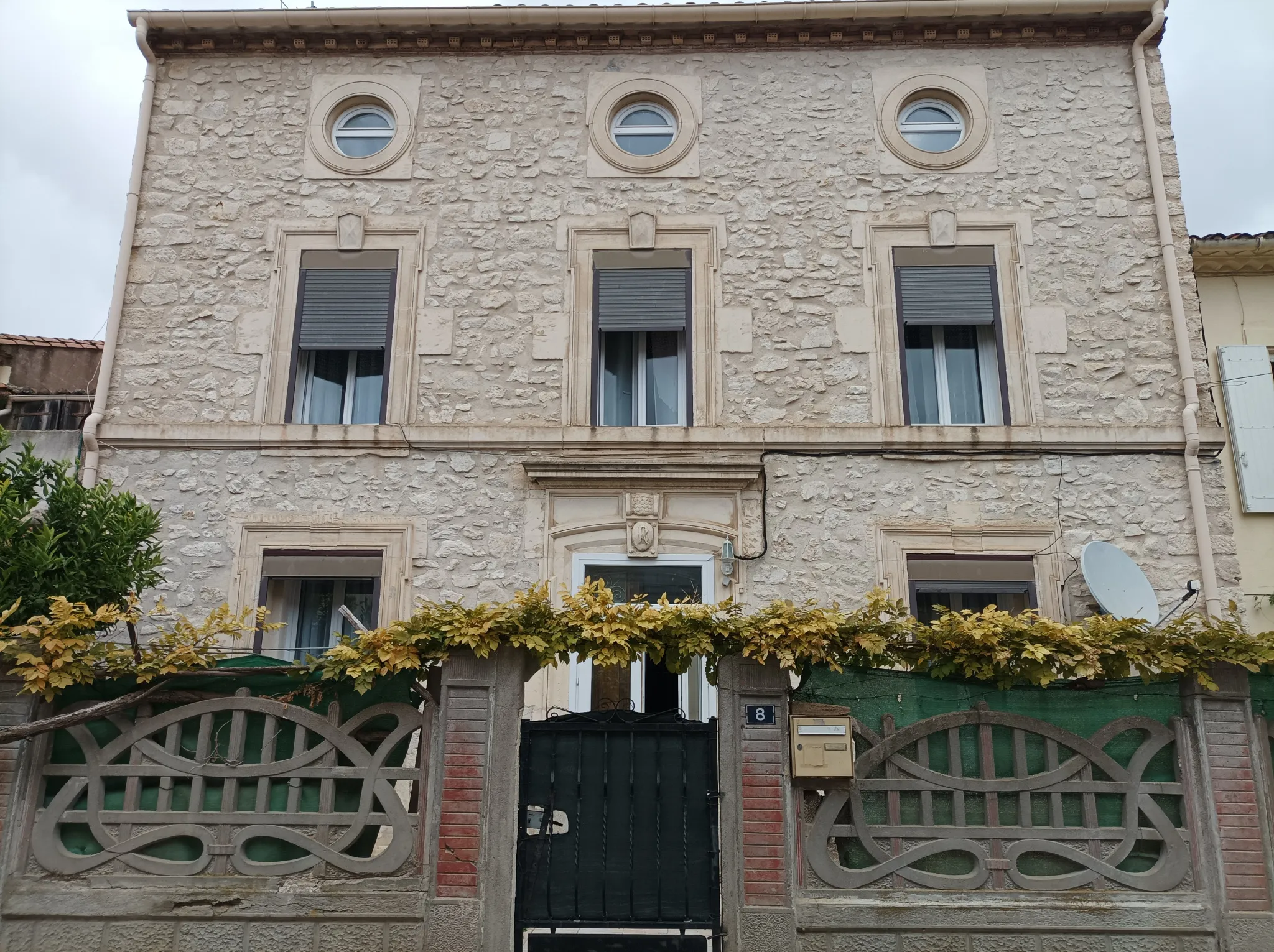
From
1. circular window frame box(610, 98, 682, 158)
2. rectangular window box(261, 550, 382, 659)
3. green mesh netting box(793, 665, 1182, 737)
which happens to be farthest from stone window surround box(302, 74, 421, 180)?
green mesh netting box(793, 665, 1182, 737)

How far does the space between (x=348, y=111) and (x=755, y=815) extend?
8.65 metres

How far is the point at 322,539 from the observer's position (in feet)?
31.5

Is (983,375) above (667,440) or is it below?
above

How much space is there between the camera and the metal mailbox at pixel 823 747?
18.2 ft

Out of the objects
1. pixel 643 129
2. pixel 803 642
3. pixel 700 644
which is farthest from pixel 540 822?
pixel 643 129

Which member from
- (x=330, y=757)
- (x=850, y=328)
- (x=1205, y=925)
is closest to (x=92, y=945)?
(x=330, y=757)

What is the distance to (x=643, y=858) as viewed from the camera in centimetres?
560

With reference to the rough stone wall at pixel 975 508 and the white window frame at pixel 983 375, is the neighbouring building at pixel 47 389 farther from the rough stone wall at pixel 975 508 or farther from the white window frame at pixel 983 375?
the white window frame at pixel 983 375

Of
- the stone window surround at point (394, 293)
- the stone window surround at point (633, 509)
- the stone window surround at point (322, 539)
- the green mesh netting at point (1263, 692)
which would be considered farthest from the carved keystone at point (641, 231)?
the green mesh netting at point (1263, 692)

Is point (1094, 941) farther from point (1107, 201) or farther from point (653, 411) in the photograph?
point (1107, 201)

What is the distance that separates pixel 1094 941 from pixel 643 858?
234 cm

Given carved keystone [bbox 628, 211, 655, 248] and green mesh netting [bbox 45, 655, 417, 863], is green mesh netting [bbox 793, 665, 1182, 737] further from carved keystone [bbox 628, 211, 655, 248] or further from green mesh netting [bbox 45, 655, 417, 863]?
carved keystone [bbox 628, 211, 655, 248]

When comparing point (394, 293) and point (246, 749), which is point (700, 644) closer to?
point (246, 749)

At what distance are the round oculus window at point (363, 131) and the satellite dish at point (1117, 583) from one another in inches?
308
